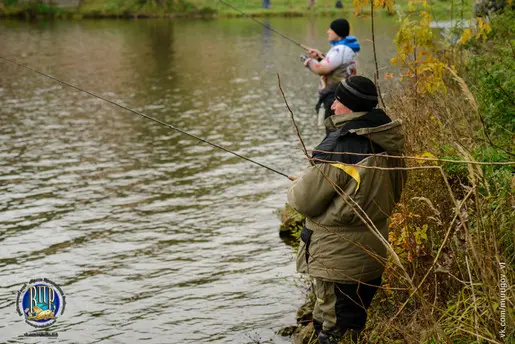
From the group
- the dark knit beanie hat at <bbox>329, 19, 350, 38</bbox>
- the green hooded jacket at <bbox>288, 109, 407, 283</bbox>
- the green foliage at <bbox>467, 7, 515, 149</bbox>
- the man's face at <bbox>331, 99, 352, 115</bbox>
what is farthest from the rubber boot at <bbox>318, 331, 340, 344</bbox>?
the dark knit beanie hat at <bbox>329, 19, 350, 38</bbox>

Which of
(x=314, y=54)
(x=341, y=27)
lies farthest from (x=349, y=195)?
(x=314, y=54)

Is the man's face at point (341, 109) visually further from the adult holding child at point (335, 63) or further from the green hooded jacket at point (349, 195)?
the adult holding child at point (335, 63)

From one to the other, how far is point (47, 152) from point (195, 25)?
30.0 meters

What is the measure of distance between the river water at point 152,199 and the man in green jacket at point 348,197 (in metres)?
0.66

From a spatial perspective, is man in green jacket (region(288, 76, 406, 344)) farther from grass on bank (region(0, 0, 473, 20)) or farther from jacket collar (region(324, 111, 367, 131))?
grass on bank (region(0, 0, 473, 20))

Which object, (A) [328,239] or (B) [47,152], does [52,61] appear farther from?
(A) [328,239]

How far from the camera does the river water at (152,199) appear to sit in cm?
701

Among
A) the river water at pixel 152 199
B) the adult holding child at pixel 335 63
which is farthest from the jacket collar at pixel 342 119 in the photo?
the adult holding child at pixel 335 63

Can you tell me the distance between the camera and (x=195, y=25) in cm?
4312

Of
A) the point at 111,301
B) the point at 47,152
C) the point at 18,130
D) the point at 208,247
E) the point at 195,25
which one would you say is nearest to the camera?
the point at 111,301

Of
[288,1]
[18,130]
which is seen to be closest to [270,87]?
[18,130]

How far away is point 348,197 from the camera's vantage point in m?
4.46

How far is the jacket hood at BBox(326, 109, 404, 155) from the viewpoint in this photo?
453cm

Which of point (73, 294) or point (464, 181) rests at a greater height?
point (464, 181)
